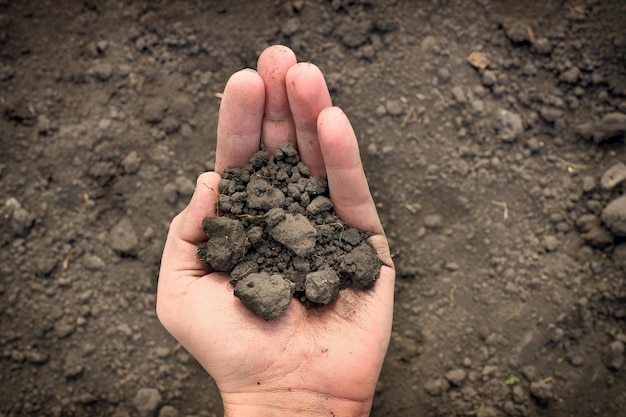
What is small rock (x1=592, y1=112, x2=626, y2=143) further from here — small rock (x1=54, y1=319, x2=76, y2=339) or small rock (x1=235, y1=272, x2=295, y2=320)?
small rock (x1=54, y1=319, x2=76, y2=339)

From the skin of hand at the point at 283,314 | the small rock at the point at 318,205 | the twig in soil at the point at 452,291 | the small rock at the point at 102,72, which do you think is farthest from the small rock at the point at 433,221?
the small rock at the point at 102,72

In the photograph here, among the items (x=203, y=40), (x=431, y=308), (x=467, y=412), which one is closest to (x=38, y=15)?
(x=203, y=40)

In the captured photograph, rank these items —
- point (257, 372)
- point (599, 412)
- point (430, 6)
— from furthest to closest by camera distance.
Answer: point (430, 6)
point (599, 412)
point (257, 372)

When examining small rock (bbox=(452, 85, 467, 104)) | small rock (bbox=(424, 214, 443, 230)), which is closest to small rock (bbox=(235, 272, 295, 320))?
small rock (bbox=(424, 214, 443, 230))

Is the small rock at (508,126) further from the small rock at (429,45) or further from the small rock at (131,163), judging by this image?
the small rock at (131,163)

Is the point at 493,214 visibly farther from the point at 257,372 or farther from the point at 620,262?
the point at 257,372

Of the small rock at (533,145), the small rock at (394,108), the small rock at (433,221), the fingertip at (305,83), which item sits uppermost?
the fingertip at (305,83)
